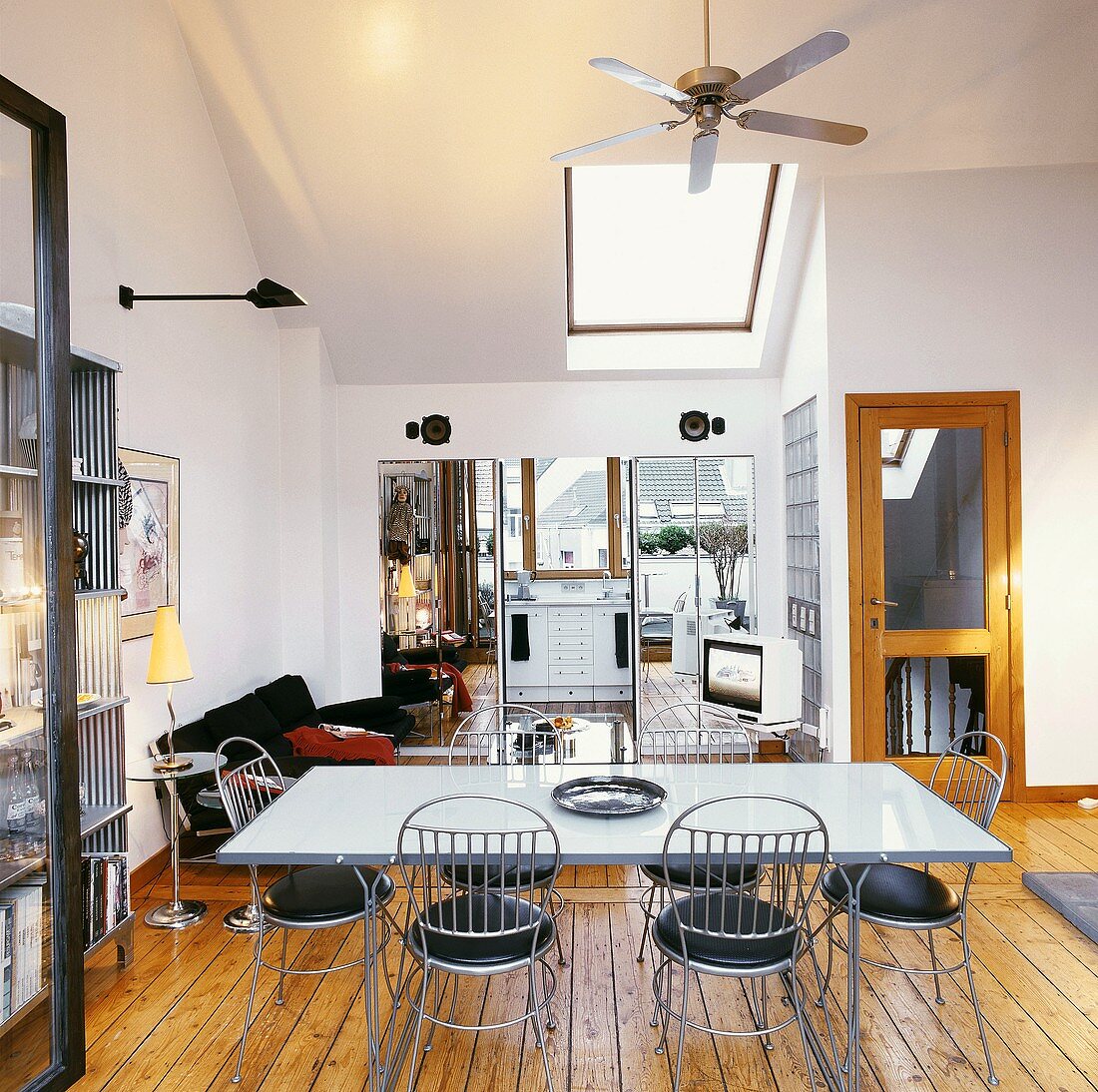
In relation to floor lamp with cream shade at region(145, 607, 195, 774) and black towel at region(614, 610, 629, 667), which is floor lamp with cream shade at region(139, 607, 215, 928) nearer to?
floor lamp with cream shade at region(145, 607, 195, 774)

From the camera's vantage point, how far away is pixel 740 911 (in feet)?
7.83

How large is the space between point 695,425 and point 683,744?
7.63ft

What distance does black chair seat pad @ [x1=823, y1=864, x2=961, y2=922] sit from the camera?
2793mm

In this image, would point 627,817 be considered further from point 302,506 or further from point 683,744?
point 302,506

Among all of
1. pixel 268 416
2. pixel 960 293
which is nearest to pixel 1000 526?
pixel 960 293

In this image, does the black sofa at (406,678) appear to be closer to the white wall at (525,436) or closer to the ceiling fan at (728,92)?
the white wall at (525,436)

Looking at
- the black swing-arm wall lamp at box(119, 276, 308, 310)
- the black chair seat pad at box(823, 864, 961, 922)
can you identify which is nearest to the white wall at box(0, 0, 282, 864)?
the black swing-arm wall lamp at box(119, 276, 308, 310)

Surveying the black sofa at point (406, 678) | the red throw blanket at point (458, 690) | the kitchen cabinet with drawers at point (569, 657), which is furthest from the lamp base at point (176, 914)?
the kitchen cabinet with drawers at point (569, 657)

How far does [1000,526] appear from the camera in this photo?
5.38 metres

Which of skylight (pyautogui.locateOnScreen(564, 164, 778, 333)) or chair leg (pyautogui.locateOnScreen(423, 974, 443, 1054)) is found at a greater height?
skylight (pyautogui.locateOnScreen(564, 164, 778, 333))

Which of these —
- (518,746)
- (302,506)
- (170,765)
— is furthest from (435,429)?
(170,765)

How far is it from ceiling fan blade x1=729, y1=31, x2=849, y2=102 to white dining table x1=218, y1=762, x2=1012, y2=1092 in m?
2.29

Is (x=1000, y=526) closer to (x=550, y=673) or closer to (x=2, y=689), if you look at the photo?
(x=550, y=673)

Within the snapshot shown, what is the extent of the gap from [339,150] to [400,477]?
8.24ft
